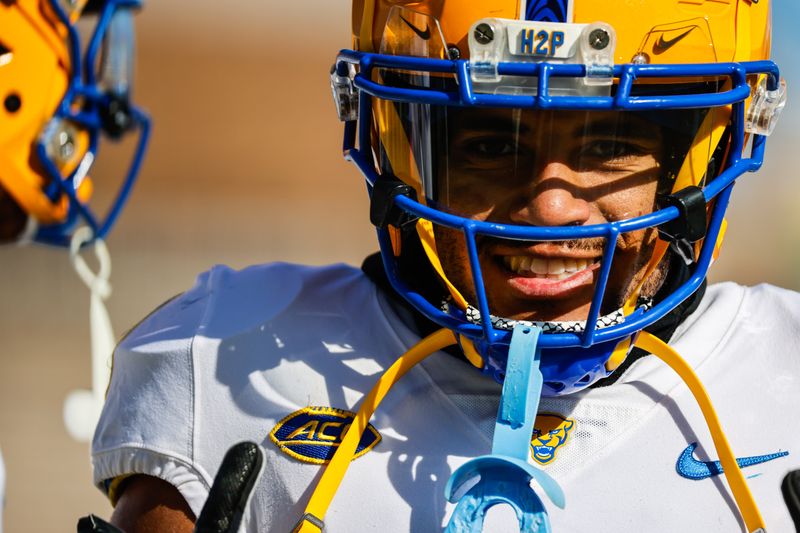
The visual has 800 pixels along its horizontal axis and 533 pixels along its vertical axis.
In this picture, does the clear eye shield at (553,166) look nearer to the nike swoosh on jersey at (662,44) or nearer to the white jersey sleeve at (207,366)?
the nike swoosh on jersey at (662,44)

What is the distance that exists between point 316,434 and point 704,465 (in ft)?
1.93

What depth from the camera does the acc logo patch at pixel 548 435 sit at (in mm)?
1854

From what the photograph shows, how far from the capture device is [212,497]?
165cm

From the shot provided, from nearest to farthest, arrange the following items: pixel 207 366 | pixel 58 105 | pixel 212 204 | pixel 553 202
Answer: pixel 553 202, pixel 58 105, pixel 207 366, pixel 212 204

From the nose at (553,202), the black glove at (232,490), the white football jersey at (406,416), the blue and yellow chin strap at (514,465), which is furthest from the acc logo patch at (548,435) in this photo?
the black glove at (232,490)

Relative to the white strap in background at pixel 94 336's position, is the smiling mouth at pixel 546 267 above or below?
above

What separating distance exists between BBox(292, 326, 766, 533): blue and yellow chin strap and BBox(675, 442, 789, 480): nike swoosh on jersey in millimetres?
38

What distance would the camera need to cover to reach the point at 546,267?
5.97 feet

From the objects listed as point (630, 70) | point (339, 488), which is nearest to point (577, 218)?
point (630, 70)

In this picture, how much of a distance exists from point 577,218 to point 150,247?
471 cm

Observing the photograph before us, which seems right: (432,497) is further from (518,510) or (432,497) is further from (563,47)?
(563,47)

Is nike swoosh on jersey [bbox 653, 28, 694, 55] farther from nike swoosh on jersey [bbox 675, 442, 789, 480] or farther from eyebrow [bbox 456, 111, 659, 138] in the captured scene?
nike swoosh on jersey [bbox 675, 442, 789, 480]

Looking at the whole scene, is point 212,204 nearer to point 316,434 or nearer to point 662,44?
point 316,434

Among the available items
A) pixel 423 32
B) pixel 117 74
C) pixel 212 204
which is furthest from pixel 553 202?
pixel 212 204
